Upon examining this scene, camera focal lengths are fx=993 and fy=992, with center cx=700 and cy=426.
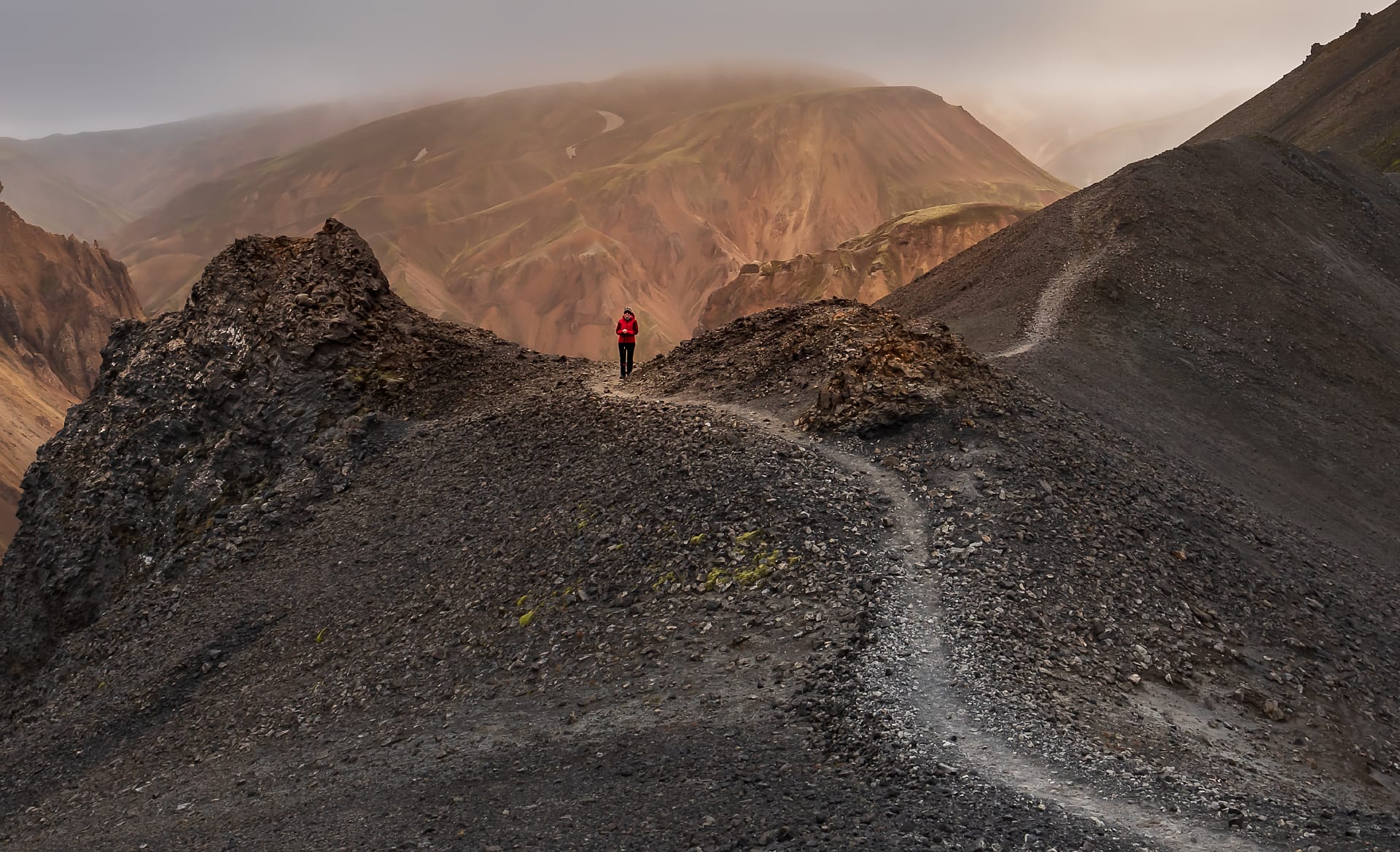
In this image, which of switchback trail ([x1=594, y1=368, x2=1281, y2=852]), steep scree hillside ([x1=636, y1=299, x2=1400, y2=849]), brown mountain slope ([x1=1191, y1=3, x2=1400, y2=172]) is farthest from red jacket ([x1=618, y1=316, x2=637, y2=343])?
brown mountain slope ([x1=1191, y1=3, x2=1400, y2=172])

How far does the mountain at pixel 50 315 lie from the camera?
100 meters

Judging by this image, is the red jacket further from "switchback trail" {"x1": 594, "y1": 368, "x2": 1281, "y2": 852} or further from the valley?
"switchback trail" {"x1": 594, "y1": 368, "x2": 1281, "y2": 852}

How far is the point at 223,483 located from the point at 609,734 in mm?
20206

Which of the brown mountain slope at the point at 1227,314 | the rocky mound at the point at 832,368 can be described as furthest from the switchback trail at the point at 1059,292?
the rocky mound at the point at 832,368

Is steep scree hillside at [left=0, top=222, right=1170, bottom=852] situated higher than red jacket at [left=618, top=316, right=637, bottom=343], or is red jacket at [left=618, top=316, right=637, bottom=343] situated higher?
red jacket at [left=618, top=316, right=637, bottom=343]

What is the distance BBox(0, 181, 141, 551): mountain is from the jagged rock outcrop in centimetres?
7111

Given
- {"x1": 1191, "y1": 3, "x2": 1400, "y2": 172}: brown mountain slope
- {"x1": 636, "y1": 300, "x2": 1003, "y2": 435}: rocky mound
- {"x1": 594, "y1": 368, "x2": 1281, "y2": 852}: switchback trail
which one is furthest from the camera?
{"x1": 1191, "y1": 3, "x2": 1400, "y2": 172}: brown mountain slope

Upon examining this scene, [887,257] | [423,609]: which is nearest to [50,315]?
[887,257]

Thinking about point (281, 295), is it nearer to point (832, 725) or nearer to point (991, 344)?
point (991, 344)

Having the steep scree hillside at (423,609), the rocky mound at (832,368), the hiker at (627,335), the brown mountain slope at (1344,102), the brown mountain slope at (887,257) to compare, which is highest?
the brown mountain slope at (1344,102)

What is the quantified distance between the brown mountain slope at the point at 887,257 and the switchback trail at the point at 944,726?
8908 centimetres

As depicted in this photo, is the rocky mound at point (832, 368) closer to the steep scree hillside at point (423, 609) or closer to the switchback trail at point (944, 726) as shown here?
the steep scree hillside at point (423, 609)

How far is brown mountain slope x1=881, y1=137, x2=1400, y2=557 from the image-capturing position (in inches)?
1157

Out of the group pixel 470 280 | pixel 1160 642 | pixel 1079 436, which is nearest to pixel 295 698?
pixel 1160 642
